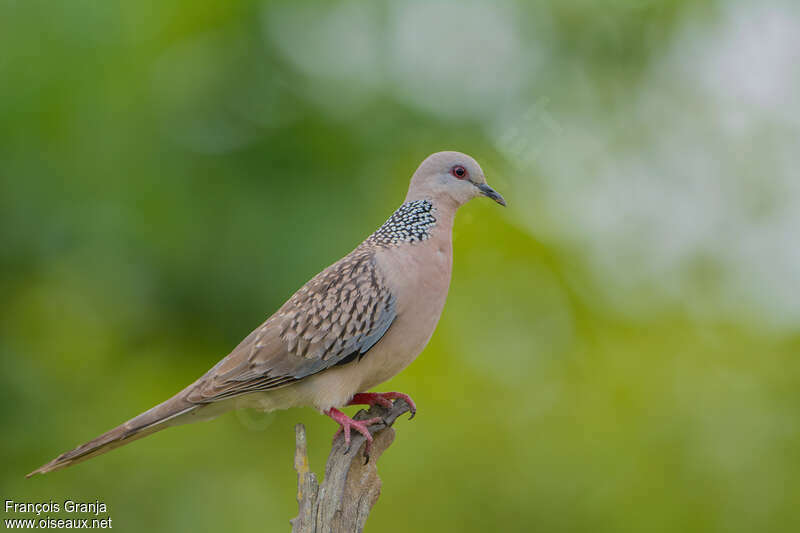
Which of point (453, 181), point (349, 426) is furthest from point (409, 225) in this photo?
point (349, 426)

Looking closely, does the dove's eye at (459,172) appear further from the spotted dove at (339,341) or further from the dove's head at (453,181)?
the spotted dove at (339,341)

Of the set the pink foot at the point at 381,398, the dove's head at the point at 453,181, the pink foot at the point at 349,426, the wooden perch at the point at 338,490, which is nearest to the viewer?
the wooden perch at the point at 338,490

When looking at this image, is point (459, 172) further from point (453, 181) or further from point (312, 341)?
point (312, 341)

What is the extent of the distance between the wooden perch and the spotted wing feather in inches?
14.5

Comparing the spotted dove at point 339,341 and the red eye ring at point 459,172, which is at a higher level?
the red eye ring at point 459,172

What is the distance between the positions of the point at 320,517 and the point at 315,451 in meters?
5.14

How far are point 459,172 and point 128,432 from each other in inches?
84.9

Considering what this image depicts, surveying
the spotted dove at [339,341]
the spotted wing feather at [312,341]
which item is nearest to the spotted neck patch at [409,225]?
the spotted dove at [339,341]

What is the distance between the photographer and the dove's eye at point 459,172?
437 cm

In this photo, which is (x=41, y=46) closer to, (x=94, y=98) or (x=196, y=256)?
(x=94, y=98)

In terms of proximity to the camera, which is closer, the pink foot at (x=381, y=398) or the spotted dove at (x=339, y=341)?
the spotted dove at (x=339, y=341)

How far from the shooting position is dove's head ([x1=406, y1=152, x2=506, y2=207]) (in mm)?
4363

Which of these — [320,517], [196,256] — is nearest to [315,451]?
[196,256]

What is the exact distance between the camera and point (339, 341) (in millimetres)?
3994
